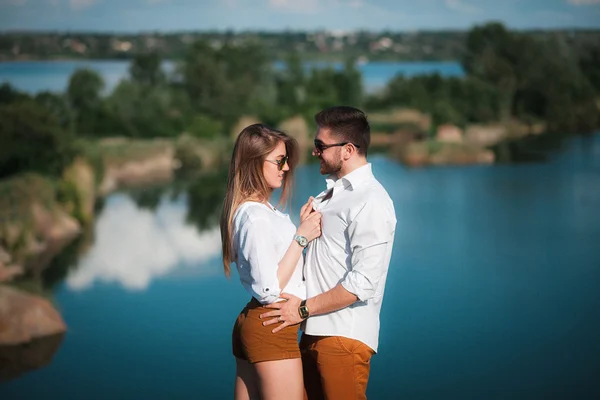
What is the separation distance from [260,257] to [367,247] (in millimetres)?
271

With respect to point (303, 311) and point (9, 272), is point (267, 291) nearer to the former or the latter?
point (303, 311)

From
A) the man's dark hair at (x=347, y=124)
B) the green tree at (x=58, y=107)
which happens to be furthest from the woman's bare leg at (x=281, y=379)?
the green tree at (x=58, y=107)

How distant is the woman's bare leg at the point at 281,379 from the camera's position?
6.94ft

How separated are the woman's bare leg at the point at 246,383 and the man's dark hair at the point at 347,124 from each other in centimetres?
66

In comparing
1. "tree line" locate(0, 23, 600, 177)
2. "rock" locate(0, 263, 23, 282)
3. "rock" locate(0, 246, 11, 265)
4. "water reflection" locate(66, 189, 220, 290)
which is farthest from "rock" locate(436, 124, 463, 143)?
"rock" locate(0, 246, 11, 265)

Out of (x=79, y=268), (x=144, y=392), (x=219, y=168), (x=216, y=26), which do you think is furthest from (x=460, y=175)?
(x=216, y=26)

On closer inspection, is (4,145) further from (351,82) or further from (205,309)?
(351,82)

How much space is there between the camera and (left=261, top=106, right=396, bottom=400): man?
211 centimetres

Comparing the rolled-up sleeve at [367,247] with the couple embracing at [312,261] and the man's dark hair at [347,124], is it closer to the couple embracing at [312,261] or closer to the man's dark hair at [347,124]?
the couple embracing at [312,261]

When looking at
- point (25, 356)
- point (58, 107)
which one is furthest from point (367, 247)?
point (58, 107)

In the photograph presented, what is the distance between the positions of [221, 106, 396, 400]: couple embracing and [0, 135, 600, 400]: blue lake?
8.38 meters

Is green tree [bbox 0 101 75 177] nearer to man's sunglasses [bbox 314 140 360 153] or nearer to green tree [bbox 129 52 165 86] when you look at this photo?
green tree [bbox 129 52 165 86]

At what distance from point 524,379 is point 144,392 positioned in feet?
16.7

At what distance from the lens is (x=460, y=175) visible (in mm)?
22312
